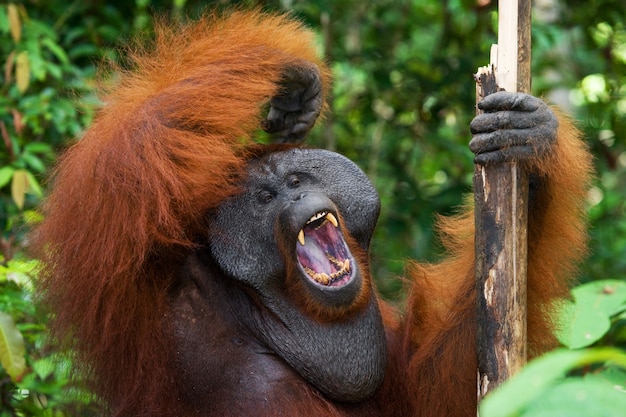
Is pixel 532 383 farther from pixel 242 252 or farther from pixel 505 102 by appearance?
pixel 242 252

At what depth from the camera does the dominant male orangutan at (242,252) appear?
2.80 meters

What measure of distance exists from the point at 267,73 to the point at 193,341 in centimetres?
101

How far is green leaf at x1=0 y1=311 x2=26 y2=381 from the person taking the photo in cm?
321

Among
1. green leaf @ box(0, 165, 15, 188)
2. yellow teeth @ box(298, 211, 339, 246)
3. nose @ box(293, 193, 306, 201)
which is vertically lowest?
yellow teeth @ box(298, 211, 339, 246)

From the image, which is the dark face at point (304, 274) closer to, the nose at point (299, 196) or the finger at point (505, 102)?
the nose at point (299, 196)

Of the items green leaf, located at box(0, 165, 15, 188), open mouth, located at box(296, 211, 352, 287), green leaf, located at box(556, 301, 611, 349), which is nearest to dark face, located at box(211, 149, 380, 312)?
open mouth, located at box(296, 211, 352, 287)

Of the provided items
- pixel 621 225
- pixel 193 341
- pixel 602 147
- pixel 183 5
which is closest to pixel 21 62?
pixel 183 5

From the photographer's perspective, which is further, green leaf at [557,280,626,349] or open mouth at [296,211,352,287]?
green leaf at [557,280,626,349]

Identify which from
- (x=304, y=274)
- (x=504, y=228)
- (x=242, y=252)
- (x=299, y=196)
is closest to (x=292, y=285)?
(x=304, y=274)

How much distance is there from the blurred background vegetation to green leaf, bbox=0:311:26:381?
0.51 feet

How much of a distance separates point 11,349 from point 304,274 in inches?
45.5

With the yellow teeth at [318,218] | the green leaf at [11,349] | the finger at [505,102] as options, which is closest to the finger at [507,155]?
the finger at [505,102]

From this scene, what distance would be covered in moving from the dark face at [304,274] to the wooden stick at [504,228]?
48 cm

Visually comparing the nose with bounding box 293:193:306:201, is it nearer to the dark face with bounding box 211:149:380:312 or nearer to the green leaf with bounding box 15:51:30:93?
the dark face with bounding box 211:149:380:312
